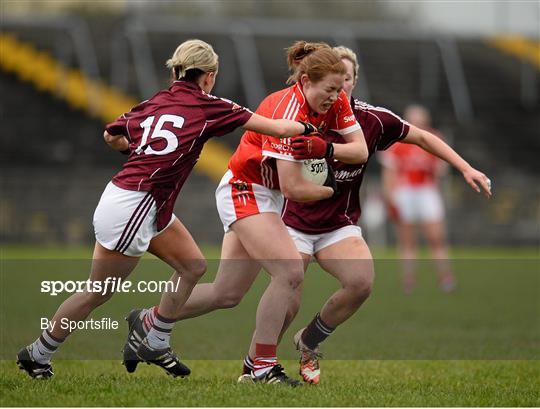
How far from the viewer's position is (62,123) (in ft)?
69.9

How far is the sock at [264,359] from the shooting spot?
605 cm

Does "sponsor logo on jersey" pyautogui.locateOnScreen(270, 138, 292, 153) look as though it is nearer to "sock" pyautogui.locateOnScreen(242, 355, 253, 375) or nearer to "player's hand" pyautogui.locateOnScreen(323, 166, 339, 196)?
"player's hand" pyautogui.locateOnScreen(323, 166, 339, 196)

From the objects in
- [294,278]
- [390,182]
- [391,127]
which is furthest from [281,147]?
[390,182]

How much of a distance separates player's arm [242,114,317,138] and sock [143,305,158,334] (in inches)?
54.9

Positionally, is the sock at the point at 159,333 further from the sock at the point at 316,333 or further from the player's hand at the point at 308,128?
the player's hand at the point at 308,128

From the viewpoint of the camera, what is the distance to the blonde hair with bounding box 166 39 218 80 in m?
5.98

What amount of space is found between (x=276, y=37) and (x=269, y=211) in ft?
57.7

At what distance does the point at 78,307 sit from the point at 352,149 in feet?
5.91

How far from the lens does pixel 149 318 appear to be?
6.51 metres

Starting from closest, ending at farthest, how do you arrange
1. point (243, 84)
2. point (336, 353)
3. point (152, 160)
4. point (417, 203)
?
point (152, 160)
point (336, 353)
point (417, 203)
point (243, 84)

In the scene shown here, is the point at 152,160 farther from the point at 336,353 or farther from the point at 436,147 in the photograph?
the point at 336,353

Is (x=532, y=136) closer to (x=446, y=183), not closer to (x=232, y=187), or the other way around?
(x=446, y=183)

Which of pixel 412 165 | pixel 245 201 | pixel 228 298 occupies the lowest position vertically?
pixel 412 165

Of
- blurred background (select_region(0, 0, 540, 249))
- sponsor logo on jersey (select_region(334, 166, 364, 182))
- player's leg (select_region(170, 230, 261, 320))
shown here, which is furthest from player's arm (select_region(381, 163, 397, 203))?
player's leg (select_region(170, 230, 261, 320))
